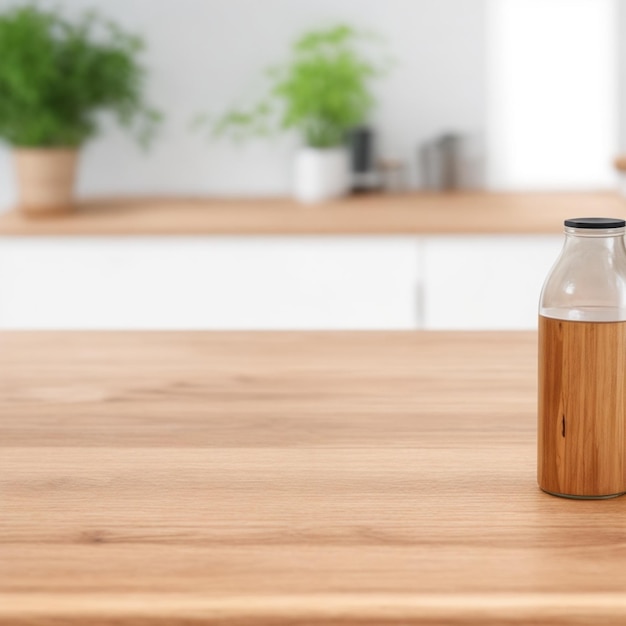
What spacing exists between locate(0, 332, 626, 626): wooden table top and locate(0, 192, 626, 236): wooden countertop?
1.35 metres

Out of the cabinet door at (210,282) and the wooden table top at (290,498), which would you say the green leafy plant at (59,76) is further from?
the wooden table top at (290,498)

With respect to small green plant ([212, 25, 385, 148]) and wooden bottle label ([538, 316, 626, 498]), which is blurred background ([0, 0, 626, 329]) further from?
wooden bottle label ([538, 316, 626, 498])

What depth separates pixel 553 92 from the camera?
3.21 meters

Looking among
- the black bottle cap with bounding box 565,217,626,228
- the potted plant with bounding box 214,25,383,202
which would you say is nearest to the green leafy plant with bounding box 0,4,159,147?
the potted plant with bounding box 214,25,383,202

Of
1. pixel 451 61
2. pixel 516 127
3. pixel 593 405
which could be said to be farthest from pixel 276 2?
pixel 593 405

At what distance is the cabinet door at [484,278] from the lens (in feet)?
8.46

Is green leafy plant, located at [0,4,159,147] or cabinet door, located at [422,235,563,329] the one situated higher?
green leafy plant, located at [0,4,159,147]

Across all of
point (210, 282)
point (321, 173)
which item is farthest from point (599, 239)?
point (321, 173)

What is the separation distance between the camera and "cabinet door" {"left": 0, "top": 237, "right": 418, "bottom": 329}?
262 cm

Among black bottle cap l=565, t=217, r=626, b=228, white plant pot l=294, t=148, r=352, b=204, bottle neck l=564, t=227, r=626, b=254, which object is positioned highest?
white plant pot l=294, t=148, r=352, b=204

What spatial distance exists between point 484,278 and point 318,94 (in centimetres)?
83

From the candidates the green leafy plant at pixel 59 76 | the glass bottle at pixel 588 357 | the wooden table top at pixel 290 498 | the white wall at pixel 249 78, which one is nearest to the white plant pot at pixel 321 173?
the white wall at pixel 249 78

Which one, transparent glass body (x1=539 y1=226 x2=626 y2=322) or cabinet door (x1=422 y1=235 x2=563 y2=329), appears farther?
cabinet door (x1=422 y1=235 x2=563 y2=329)

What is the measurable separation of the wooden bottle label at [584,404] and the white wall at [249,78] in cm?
257
